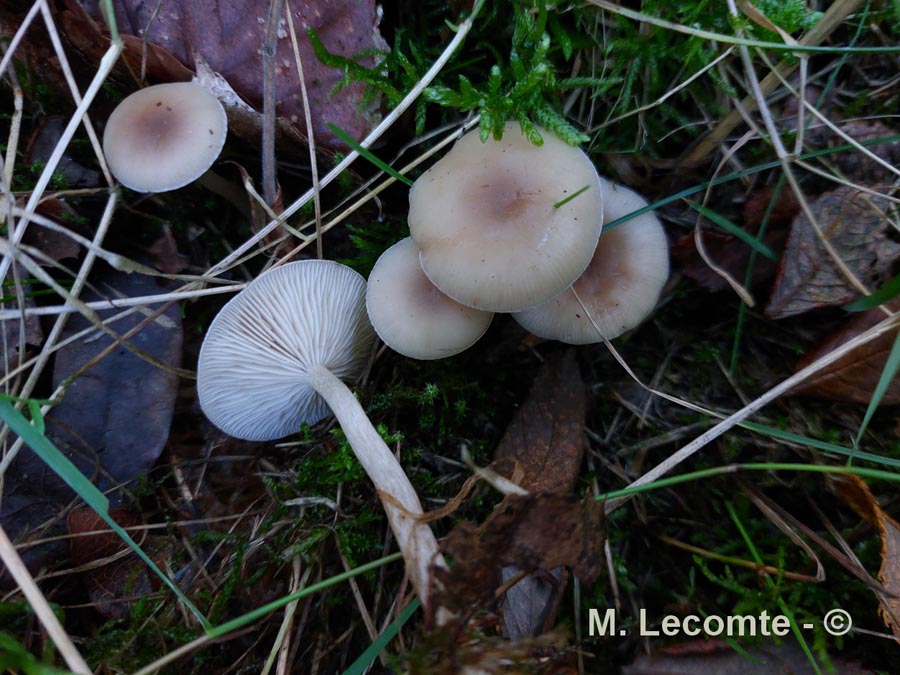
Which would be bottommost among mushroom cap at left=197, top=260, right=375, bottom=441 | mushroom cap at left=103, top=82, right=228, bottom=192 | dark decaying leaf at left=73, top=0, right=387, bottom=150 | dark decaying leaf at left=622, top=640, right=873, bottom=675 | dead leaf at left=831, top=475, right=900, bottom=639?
dark decaying leaf at left=622, top=640, right=873, bottom=675

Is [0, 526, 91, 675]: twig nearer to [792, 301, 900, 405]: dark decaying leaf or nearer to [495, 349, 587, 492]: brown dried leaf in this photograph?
[495, 349, 587, 492]: brown dried leaf

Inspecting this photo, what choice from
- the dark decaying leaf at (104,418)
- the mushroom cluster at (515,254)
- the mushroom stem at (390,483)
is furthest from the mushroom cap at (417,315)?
the dark decaying leaf at (104,418)

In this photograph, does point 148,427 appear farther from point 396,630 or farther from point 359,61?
point 359,61

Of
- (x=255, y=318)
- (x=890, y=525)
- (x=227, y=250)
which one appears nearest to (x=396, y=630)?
(x=255, y=318)

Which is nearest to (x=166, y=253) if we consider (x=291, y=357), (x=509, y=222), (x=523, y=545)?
(x=291, y=357)

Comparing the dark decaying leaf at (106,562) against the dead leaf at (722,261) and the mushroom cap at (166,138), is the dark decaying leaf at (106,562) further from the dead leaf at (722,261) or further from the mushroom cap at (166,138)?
the dead leaf at (722,261)

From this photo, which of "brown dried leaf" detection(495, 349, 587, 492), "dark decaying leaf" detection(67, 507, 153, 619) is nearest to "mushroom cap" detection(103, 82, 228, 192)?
"dark decaying leaf" detection(67, 507, 153, 619)
